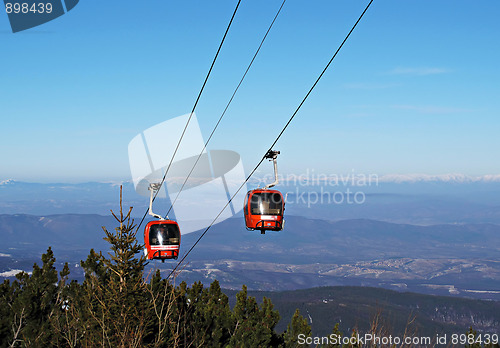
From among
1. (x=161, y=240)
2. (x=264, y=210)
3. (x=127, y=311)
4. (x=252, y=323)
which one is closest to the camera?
(x=127, y=311)

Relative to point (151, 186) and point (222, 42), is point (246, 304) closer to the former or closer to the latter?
point (151, 186)

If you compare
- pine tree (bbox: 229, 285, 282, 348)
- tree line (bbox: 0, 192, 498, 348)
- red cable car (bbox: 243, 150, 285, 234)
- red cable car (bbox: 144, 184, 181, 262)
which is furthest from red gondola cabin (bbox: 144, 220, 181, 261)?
red cable car (bbox: 243, 150, 285, 234)

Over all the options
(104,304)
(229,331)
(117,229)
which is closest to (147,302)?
(104,304)

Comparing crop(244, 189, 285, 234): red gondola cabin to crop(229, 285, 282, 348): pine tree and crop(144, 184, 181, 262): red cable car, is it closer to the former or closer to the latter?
crop(229, 285, 282, 348): pine tree

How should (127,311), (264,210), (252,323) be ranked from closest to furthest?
(127,311)
(264,210)
(252,323)

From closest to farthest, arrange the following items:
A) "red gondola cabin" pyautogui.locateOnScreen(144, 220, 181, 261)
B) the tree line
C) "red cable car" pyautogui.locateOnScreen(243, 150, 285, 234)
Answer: the tree line
"red cable car" pyautogui.locateOnScreen(243, 150, 285, 234)
"red gondola cabin" pyautogui.locateOnScreen(144, 220, 181, 261)

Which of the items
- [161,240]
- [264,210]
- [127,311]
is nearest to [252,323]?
[264,210]

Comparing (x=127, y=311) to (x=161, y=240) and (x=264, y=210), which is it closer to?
(x=264, y=210)

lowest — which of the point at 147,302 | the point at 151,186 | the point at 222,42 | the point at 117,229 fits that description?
the point at 147,302

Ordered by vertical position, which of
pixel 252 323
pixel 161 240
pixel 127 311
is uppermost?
pixel 161 240
